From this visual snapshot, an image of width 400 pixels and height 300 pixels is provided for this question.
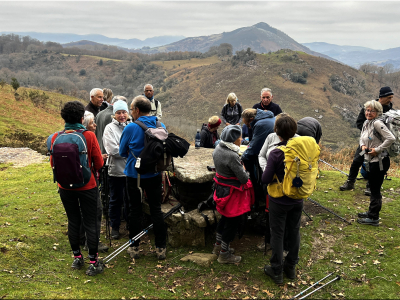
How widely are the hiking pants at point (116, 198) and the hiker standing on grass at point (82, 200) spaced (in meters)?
1.09

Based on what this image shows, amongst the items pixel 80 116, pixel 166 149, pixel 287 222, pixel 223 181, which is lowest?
pixel 287 222

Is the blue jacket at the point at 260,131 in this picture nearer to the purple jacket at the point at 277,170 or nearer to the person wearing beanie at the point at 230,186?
the person wearing beanie at the point at 230,186

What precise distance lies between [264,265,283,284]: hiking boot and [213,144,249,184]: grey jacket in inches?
54.5

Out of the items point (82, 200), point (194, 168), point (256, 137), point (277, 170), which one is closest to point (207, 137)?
point (194, 168)

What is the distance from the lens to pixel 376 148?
539 cm

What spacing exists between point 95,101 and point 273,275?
484 cm

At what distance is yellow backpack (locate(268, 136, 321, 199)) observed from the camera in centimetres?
370

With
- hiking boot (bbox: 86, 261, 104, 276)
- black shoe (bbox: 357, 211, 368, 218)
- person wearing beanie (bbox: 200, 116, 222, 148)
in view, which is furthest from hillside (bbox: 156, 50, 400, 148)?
hiking boot (bbox: 86, 261, 104, 276)

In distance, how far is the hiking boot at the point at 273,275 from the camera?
4176 millimetres

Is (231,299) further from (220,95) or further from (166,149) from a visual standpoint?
(220,95)

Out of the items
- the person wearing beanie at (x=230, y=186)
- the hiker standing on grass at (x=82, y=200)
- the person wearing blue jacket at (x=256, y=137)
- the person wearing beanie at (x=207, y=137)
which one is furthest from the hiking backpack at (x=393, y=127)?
the hiker standing on grass at (x=82, y=200)

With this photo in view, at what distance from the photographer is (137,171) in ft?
14.2

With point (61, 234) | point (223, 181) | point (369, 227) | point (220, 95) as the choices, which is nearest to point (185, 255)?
point (223, 181)

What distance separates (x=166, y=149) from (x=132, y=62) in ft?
413
